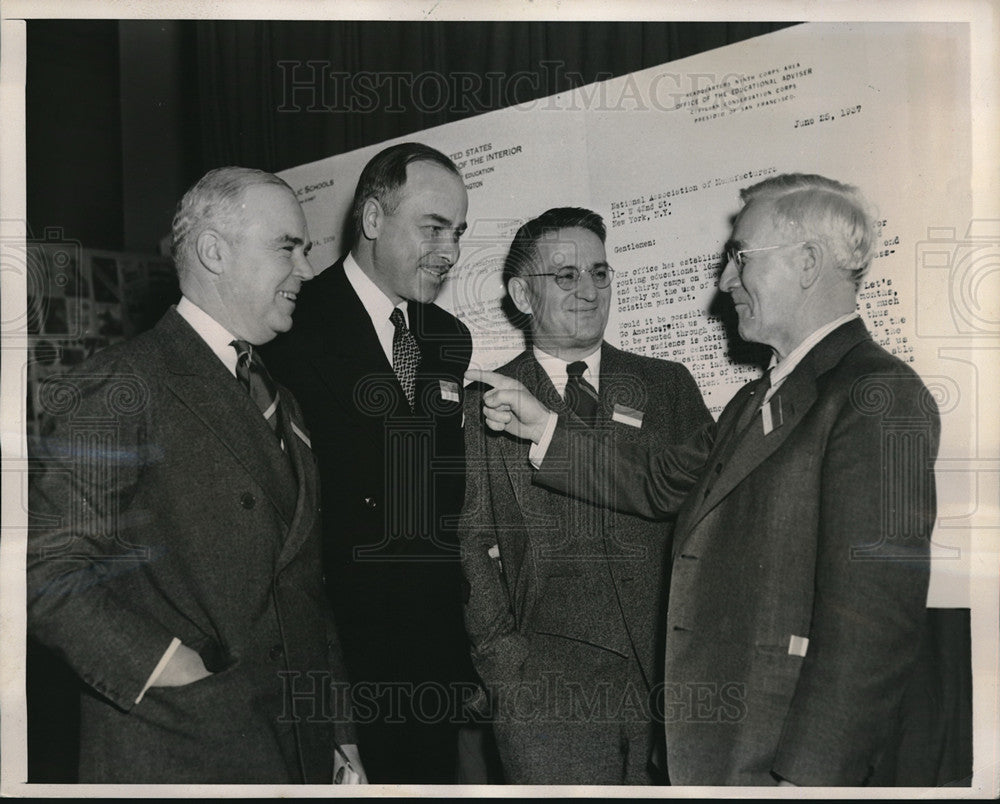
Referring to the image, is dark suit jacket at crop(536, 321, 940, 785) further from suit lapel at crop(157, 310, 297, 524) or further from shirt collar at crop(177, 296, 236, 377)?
shirt collar at crop(177, 296, 236, 377)

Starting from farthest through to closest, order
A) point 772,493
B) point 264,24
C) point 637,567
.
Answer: point 264,24
point 637,567
point 772,493

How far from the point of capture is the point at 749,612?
227cm

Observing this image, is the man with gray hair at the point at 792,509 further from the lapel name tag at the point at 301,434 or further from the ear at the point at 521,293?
the lapel name tag at the point at 301,434

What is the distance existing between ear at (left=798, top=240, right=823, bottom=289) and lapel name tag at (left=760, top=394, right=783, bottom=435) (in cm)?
29

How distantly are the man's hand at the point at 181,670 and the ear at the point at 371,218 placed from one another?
3.60 feet

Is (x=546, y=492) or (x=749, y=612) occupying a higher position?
(x=546, y=492)

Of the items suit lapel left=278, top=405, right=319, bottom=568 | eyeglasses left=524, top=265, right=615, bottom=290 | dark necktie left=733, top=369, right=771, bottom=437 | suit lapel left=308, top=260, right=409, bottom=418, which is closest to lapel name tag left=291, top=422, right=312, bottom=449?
suit lapel left=278, top=405, right=319, bottom=568

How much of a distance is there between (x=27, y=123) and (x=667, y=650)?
2.09 metres

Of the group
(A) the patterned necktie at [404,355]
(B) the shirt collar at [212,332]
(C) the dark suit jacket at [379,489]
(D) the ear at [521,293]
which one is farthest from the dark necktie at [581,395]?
(B) the shirt collar at [212,332]

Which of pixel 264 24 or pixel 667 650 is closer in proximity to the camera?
pixel 667 650

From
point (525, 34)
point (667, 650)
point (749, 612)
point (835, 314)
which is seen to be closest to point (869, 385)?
point (835, 314)

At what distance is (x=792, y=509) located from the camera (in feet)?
7.32

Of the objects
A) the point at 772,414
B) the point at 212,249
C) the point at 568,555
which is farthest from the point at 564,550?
the point at 212,249

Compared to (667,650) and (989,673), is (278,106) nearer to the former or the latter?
(667,650)
